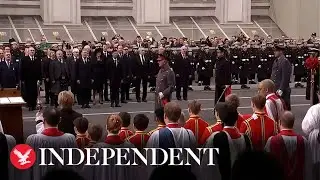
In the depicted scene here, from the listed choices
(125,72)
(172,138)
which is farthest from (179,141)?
(125,72)

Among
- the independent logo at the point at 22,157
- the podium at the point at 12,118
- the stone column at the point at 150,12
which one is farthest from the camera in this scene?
the stone column at the point at 150,12

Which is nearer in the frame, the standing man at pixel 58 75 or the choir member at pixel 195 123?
the choir member at pixel 195 123

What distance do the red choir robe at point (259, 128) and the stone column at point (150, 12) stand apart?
25.6m

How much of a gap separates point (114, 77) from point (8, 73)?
313 cm

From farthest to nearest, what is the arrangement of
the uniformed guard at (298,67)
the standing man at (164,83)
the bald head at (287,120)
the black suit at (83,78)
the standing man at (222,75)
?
the uniformed guard at (298,67) → the black suit at (83,78) → the standing man at (222,75) → the standing man at (164,83) → the bald head at (287,120)

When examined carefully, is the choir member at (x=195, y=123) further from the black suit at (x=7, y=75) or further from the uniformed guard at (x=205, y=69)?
the uniformed guard at (x=205, y=69)

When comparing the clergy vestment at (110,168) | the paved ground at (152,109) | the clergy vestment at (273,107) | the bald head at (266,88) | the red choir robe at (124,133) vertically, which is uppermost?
the bald head at (266,88)

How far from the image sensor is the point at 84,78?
18.8 meters

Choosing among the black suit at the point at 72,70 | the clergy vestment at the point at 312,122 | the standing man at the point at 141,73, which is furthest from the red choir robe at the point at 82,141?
the standing man at the point at 141,73

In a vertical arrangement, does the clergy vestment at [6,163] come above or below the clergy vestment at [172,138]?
below

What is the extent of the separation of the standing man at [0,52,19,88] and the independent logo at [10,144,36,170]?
33.9 feet

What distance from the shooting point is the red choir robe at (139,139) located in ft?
25.2

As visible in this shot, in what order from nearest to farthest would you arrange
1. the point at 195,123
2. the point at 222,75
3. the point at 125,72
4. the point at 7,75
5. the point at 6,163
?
the point at 6,163 → the point at 195,123 → the point at 222,75 → the point at 7,75 → the point at 125,72

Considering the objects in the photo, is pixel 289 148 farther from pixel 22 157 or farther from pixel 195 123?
pixel 22 157
